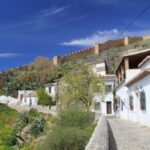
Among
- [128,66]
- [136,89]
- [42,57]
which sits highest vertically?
[42,57]

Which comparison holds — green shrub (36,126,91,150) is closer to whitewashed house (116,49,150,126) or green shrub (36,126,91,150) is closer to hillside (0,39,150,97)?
whitewashed house (116,49,150,126)

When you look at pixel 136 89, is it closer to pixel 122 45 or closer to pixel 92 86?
pixel 92 86

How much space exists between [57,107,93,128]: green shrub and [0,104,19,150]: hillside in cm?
2921

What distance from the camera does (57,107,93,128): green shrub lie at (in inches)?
824

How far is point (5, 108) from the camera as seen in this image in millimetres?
84438

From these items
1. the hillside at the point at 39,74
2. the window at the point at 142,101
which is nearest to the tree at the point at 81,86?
the window at the point at 142,101

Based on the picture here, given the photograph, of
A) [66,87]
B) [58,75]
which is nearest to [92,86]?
[66,87]

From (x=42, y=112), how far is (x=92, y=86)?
61.2 feet

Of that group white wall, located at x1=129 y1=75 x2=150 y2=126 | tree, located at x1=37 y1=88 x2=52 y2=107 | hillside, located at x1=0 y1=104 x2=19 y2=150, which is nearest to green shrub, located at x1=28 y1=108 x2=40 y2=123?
hillside, located at x1=0 y1=104 x2=19 y2=150

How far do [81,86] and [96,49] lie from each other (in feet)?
239

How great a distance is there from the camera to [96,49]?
123m

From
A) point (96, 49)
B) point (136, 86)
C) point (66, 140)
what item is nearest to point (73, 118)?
point (66, 140)

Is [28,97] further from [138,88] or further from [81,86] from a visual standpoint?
[138,88]

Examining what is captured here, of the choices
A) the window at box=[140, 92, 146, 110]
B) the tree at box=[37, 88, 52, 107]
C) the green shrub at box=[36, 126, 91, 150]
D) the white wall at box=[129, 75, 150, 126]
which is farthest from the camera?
the tree at box=[37, 88, 52, 107]
